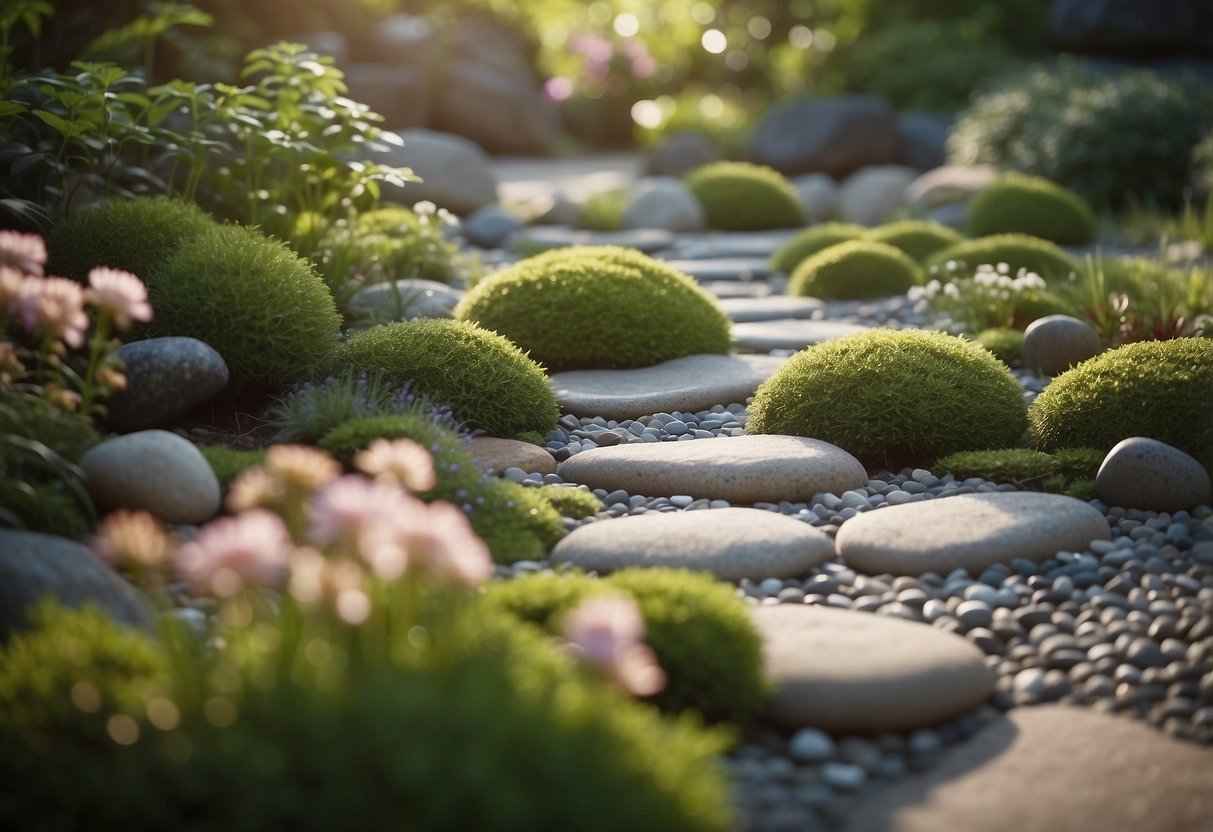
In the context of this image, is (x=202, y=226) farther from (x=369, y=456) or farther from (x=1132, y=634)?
(x=1132, y=634)

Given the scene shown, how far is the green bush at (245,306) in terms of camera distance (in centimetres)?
467

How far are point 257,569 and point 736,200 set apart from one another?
10.6m

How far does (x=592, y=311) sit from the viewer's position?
5941 mm

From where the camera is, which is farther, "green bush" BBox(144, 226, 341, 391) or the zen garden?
"green bush" BBox(144, 226, 341, 391)

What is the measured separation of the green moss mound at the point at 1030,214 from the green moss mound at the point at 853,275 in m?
1.94

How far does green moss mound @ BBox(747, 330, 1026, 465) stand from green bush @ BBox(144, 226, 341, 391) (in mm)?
1921

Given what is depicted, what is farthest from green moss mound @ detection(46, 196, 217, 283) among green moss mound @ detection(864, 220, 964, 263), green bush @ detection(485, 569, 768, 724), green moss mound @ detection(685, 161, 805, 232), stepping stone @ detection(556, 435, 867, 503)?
green moss mound @ detection(685, 161, 805, 232)

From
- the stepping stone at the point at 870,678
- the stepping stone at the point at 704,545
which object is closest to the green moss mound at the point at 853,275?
the stepping stone at the point at 704,545

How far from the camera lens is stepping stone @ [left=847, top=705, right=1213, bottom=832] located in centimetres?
246

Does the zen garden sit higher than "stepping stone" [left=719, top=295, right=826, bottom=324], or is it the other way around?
"stepping stone" [left=719, top=295, right=826, bottom=324]

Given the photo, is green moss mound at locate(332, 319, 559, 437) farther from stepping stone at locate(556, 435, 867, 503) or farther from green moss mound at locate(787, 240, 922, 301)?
green moss mound at locate(787, 240, 922, 301)

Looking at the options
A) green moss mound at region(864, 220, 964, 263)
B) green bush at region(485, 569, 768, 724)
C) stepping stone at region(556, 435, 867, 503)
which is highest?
green moss mound at region(864, 220, 964, 263)

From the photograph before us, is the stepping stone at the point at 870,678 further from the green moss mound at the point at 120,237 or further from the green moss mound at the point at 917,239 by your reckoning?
the green moss mound at the point at 917,239

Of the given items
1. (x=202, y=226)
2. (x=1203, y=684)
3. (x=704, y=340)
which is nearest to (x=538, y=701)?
(x=1203, y=684)
